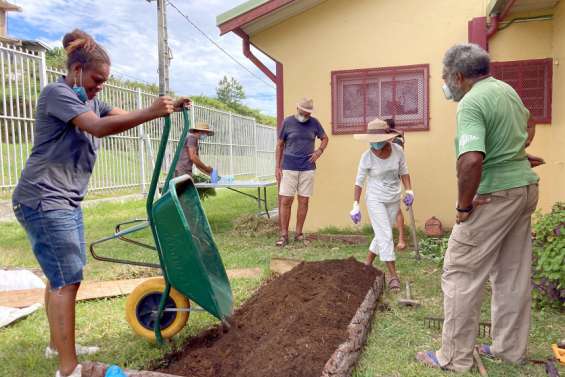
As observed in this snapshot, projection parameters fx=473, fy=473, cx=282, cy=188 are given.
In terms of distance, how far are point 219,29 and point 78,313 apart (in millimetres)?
4815

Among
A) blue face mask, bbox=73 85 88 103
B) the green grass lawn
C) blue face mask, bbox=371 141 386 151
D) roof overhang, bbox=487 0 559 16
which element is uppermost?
roof overhang, bbox=487 0 559 16

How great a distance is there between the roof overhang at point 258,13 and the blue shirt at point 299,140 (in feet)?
5.34

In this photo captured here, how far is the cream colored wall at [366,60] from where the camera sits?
7270mm

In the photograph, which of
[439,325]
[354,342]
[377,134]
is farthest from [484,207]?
[377,134]

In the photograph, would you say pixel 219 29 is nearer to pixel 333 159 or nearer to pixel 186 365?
pixel 333 159

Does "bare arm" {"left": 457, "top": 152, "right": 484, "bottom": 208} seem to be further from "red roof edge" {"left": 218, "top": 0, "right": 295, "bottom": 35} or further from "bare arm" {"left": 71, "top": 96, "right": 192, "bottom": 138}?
"red roof edge" {"left": 218, "top": 0, "right": 295, "bottom": 35}

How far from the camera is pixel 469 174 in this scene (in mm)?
2734

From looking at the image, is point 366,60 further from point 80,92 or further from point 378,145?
point 80,92

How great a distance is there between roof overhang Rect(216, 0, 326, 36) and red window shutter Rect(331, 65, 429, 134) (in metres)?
1.19

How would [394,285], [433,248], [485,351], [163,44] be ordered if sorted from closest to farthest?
[485,351] → [394,285] → [433,248] → [163,44]

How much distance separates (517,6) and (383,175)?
375 centimetres

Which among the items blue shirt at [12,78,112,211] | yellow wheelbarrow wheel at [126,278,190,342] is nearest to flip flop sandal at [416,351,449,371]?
yellow wheelbarrow wheel at [126,278,190,342]

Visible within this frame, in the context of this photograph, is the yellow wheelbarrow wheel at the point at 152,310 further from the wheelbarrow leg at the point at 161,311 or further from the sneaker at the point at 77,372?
the sneaker at the point at 77,372

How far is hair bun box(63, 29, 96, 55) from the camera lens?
265 centimetres
